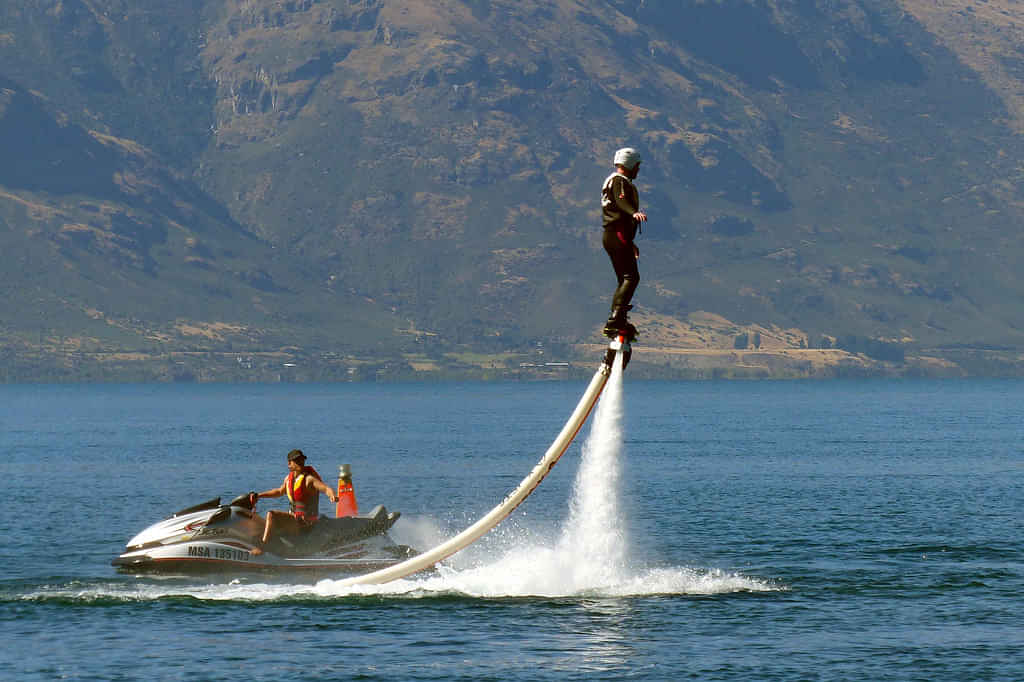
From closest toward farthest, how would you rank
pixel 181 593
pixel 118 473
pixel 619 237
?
1. pixel 619 237
2. pixel 181 593
3. pixel 118 473

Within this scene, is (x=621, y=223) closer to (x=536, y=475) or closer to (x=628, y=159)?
(x=628, y=159)

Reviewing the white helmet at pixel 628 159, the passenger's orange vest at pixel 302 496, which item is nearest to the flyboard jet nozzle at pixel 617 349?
the white helmet at pixel 628 159

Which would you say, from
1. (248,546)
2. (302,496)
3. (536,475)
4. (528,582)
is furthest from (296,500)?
(536,475)

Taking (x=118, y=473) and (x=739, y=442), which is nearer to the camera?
(x=118, y=473)

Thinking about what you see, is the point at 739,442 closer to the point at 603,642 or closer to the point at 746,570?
the point at 746,570

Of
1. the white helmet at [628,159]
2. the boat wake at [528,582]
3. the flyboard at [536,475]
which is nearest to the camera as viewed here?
the white helmet at [628,159]

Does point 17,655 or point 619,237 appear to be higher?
point 619,237

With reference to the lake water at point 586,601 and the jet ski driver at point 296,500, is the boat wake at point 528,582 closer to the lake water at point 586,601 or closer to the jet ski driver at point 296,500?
the lake water at point 586,601

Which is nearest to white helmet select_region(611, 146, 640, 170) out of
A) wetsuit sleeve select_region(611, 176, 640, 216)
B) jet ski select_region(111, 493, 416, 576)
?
wetsuit sleeve select_region(611, 176, 640, 216)

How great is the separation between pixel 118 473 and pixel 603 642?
3253 inches

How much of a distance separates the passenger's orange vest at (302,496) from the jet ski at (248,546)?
1.24ft

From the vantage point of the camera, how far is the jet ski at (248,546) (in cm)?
4869

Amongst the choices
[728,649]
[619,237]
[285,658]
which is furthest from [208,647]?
[619,237]

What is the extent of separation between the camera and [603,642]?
149ft
